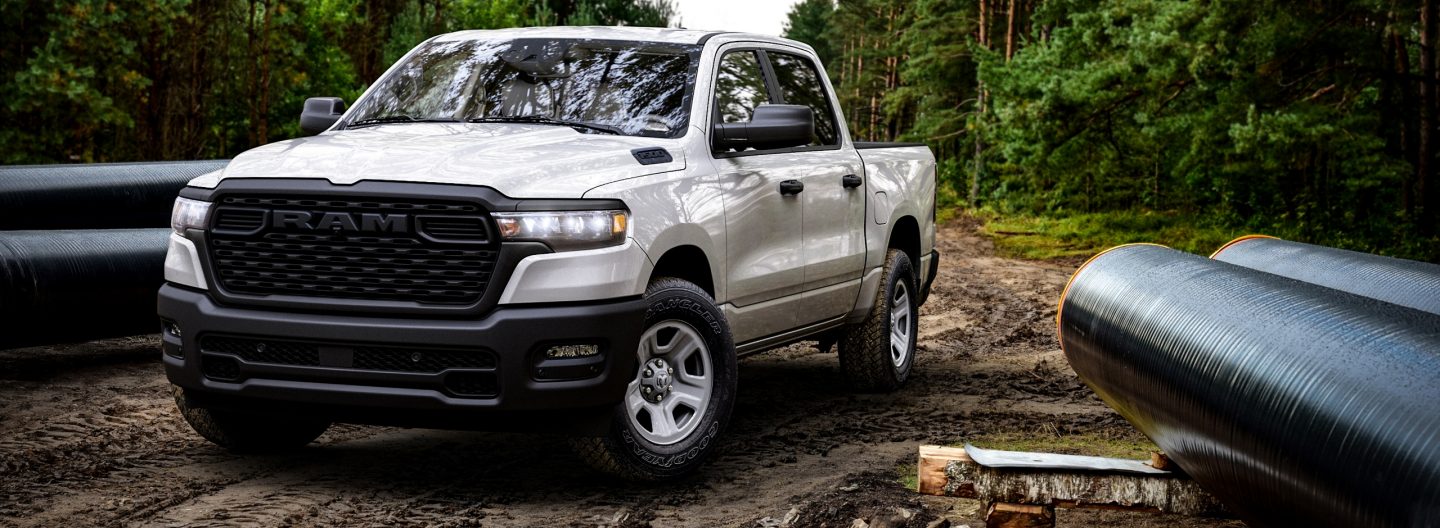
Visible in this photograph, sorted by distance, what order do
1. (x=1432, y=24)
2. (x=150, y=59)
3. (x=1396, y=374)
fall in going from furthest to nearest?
1. (x=150, y=59)
2. (x=1432, y=24)
3. (x=1396, y=374)

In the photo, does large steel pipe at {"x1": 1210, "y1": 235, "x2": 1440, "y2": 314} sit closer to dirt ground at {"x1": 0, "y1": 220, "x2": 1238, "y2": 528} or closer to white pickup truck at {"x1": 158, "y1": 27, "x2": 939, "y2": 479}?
dirt ground at {"x1": 0, "y1": 220, "x2": 1238, "y2": 528}

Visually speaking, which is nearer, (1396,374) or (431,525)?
(1396,374)

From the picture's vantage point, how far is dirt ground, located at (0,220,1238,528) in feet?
17.3

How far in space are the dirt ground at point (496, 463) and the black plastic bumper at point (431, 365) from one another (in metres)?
0.39

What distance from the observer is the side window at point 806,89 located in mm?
7836

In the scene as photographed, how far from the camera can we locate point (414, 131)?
6246 mm

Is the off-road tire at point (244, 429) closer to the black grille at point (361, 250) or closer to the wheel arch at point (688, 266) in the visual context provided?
the black grille at point (361, 250)

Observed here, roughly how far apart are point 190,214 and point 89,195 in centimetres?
556

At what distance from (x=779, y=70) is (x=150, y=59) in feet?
69.7

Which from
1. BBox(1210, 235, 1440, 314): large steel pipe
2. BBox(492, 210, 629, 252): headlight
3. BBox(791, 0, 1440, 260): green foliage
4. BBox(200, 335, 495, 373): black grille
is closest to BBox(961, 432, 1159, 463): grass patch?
BBox(1210, 235, 1440, 314): large steel pipe

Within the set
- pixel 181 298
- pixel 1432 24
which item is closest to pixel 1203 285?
pixel 181 298

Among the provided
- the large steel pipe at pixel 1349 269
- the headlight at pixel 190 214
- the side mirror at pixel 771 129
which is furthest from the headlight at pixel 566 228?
the large steel pipe at pixel 1349 269

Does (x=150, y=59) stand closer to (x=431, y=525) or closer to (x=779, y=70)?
(x=779, y=70)

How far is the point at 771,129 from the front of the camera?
250 inches
